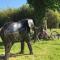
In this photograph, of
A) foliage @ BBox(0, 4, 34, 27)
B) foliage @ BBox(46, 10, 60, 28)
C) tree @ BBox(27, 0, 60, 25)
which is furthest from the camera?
foliage @ BBox(46, 10, 60, 28)

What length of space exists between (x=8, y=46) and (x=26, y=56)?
54.0 inches

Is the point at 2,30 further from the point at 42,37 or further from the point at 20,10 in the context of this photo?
the point at 20,10

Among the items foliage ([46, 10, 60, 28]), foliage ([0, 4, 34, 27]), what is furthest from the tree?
foliage ([46, 10, 60, 28])

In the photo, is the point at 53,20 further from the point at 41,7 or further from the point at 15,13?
the point at 41,7

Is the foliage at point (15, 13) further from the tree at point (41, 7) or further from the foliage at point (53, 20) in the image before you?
the tree at point (41, 7)

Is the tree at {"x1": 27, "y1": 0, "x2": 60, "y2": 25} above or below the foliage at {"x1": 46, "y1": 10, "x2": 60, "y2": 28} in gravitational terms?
above

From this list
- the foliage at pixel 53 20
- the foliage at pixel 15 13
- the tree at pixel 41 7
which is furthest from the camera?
the foliage at pixel 53 20

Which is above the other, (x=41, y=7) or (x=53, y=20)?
(x=41, y=7)

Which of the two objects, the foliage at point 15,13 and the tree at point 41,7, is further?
the foliage at point 15,13

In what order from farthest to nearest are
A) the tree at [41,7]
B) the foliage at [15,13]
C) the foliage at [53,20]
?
the foliage at [53,20] < the foliage at [15,13] < the tree at [41,7]

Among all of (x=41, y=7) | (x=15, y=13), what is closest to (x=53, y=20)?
(x=15, y=13)

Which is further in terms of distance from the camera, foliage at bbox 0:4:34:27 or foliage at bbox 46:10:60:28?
foliage at bbox 46:10:60:28

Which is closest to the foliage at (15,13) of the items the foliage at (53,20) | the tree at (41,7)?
the foliage at (53,20)

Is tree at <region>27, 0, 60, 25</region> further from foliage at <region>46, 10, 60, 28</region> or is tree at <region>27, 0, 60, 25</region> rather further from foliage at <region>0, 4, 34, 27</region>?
foliage at <region>46, 10, 60, 28</region>
